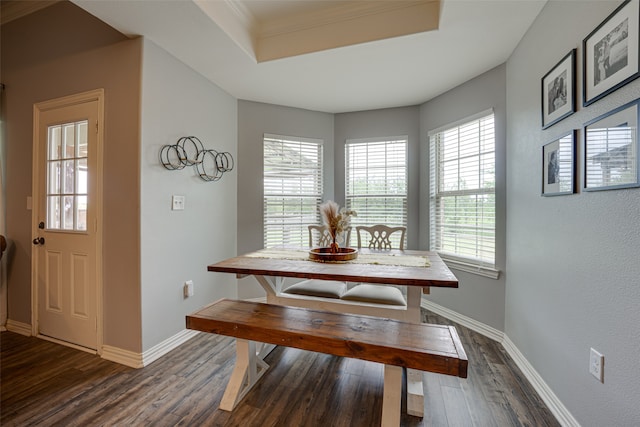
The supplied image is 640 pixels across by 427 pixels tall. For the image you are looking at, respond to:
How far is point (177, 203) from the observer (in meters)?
2.36

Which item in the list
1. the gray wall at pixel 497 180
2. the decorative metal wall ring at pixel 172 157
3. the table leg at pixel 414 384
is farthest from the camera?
the gray wall at pixel 497 180

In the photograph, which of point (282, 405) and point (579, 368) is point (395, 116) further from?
point (282, 405)

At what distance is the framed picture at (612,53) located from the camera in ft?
3.52

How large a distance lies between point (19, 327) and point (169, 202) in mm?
2046

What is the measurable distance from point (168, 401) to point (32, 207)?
2277mm

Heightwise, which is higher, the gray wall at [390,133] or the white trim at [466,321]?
the gray wall at [390,133]

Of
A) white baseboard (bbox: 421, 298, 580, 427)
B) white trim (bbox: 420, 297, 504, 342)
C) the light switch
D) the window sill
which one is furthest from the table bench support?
the window sill

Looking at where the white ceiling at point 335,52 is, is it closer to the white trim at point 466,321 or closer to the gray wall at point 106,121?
the gray wall at point 106,121

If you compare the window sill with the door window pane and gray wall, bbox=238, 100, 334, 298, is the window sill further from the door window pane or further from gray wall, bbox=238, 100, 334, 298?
the door window pane

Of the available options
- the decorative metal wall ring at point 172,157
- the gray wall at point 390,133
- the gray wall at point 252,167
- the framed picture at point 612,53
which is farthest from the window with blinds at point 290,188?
the framed picture at point 612,53

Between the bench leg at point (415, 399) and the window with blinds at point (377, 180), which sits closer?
the bench leg at point (415, 399)

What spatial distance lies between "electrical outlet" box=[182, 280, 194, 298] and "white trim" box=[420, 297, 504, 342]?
2678mm

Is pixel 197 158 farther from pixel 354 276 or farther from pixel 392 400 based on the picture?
pixel 392 400

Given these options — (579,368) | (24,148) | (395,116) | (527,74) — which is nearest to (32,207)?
(24,148)
